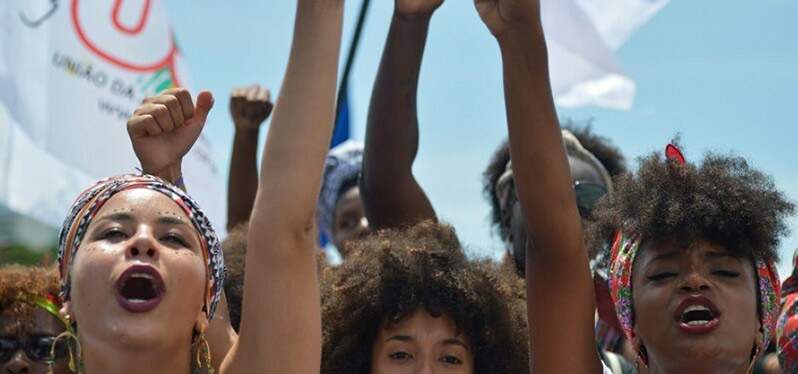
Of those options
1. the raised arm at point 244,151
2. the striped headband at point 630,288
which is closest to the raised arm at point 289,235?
the striped headband at point 630,288

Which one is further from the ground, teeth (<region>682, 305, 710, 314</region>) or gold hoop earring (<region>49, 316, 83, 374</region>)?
teeth (<region>682, 305, 710, 314</region>)

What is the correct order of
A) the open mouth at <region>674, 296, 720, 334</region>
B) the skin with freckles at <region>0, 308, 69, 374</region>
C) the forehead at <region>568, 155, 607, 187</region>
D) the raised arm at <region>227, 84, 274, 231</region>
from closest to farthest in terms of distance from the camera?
the open mouth at <region>674, 296, 720, 334</region>
the skin with freckles at <region>0, 308, 69, 374</region>
the forehead at <region>568, 155, 607, 187</region>
the raised arm at <region>227, 84, 274, 231</region>

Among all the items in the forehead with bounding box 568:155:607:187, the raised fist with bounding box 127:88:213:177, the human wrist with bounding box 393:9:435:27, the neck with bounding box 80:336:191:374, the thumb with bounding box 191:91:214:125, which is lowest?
the neck with bounding box 80:336:191:374

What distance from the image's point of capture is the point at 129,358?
3.58 metres

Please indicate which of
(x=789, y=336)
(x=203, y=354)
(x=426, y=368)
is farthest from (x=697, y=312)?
(x=203, y=354)

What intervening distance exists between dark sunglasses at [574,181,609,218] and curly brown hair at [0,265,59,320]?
1.84 meters

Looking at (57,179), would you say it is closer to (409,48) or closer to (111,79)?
(111,79)

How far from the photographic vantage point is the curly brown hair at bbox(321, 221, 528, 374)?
14.9 ft

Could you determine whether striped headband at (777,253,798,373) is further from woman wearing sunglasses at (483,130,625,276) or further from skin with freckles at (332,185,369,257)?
skin with freckles at (332,185,369,257)

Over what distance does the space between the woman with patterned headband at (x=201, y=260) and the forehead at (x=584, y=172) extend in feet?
6.41

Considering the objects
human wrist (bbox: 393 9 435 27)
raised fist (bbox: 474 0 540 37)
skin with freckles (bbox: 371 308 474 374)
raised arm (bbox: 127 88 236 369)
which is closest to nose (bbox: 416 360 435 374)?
skin with freckles (bbox: 371 308 474 374)

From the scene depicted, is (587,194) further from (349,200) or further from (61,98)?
(61,98)

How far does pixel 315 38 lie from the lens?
3.52m

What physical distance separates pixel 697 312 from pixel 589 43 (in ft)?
11.0
